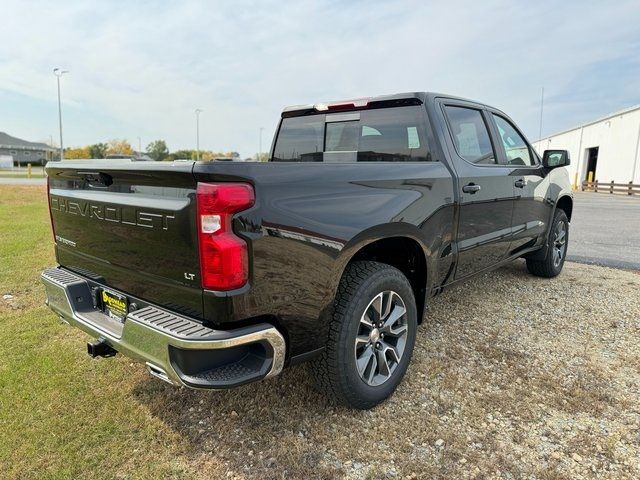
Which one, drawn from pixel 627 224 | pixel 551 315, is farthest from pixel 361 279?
pixel 627 224

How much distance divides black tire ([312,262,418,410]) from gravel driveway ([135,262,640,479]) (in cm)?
19

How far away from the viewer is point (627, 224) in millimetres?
11117

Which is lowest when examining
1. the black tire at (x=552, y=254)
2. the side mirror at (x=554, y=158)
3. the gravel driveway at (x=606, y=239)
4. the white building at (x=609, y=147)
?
A: the gravel driveway at (x=606, y=239)

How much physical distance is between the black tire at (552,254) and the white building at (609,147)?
26.1 meters

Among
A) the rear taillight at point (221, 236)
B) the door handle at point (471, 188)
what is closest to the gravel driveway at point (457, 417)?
the rear taillight at point (221, 236)

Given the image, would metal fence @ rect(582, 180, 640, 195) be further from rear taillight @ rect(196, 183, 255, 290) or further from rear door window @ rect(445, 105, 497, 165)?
rear taillight @ rect(196, 183, 255, 290)

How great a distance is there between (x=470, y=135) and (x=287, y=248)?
2269 millimetres

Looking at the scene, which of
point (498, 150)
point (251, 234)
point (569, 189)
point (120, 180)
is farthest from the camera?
point (569, 189)

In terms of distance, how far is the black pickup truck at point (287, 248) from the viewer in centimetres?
201

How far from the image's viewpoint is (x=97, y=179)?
2.49 metres

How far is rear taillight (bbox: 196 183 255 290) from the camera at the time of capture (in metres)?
1.94

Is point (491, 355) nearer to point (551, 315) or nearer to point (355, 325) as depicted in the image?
point (551, 315)

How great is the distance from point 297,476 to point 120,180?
1727 mm

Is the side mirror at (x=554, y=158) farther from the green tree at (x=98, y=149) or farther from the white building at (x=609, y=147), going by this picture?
the green tree at (x=98, y=149)
